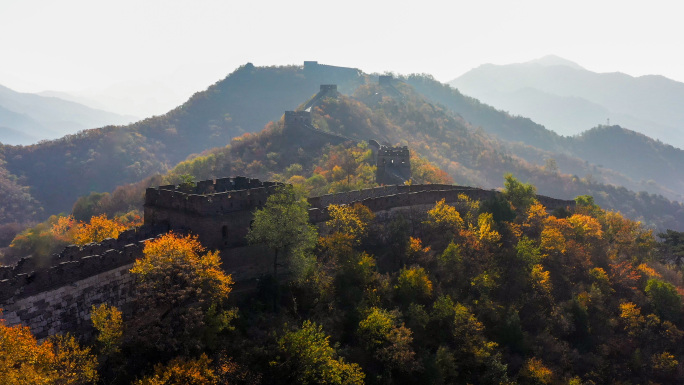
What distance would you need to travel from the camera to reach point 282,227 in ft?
110

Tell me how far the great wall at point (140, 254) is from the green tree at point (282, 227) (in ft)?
3.13

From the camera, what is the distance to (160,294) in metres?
27.0

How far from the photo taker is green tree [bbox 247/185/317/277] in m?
33.1

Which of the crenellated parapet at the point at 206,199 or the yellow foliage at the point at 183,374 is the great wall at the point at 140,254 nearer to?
the crenellated parapet at the point at 206,199

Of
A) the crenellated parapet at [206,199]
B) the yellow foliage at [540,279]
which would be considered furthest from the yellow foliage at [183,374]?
the yellow foliage at [540,279]

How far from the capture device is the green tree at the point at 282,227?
109 ft

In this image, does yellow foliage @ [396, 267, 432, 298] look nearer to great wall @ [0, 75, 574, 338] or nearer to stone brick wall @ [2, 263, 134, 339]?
great wall @ [0, 75, 574, 338]

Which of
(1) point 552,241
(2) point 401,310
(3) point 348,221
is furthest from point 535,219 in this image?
(2) point 401,310

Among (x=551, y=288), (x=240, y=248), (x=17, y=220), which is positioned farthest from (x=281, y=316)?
(x=17, y=220)

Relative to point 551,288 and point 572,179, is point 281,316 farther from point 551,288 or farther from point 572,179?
point 572,179

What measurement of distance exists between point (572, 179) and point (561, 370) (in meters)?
153

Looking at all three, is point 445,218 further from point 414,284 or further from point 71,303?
point 71,303

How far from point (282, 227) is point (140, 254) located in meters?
8.12

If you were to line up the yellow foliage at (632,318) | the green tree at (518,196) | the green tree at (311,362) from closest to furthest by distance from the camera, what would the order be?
the green tree at (311,362) → the yellow foliage at (632,318) → the green tree at (518,196)
